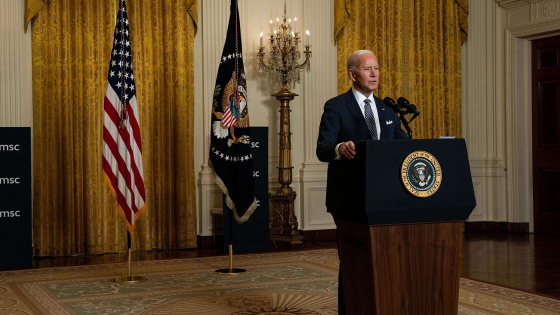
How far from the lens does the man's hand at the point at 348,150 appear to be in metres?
2.84

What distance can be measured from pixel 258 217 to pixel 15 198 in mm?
2655

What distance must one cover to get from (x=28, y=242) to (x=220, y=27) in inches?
136

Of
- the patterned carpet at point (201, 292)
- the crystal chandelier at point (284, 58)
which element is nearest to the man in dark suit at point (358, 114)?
the patterned carpet at point (201, 292)

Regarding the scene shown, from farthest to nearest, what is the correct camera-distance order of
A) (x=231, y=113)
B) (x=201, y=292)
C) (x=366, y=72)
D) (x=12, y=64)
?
(x=12, y=64), (x=231, y=113), (x=201, y=292), (x=366, y=72)

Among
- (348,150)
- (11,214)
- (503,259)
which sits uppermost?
(348,150)

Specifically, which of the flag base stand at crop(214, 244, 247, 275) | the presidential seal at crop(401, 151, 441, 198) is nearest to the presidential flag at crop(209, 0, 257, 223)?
the flag base stand at crop(214, 244, 247, 275)

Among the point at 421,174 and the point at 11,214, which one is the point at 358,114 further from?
the point at 11,214

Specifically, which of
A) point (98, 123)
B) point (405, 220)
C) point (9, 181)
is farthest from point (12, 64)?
point (405, 220)

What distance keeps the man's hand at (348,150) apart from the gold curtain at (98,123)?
5.03m

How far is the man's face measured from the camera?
3201 mm

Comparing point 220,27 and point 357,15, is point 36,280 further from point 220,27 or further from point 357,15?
point 357,15

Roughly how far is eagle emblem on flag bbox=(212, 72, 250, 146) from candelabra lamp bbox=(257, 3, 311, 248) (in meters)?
1.66

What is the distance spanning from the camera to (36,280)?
5715mm

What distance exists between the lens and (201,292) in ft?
16.9
